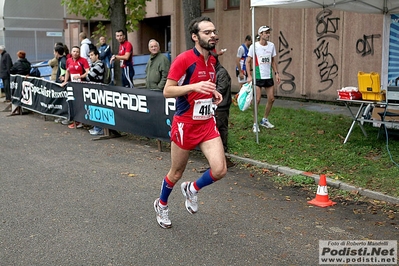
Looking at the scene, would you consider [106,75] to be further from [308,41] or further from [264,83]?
[308,41]

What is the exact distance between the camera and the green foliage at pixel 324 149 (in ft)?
24.9

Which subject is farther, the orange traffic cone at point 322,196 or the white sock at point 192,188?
the orange traffic cone at point 322,196

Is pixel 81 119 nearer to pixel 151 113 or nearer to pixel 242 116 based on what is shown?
pixel 151 113

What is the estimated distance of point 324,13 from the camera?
15320mm

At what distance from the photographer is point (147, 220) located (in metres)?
5.91

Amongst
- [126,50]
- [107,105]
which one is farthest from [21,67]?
[107,105]

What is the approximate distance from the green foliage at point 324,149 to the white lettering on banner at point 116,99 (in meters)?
1.89

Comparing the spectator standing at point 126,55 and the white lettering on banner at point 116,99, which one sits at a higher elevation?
the spectator standing at point 126,55

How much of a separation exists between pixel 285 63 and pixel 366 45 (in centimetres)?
303

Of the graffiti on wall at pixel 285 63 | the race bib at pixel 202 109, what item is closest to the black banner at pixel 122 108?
the race bib at pixel 202 109

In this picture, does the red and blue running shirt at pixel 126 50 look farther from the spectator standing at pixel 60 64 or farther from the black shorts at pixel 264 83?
the black shorts at pixel 264 83

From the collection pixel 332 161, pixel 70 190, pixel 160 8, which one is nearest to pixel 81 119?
pixel 70 190

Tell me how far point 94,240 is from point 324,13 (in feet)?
39.5

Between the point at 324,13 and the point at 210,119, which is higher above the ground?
the point at 324,13
